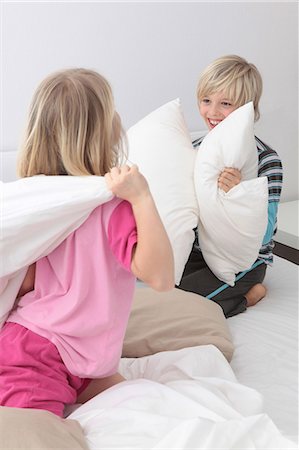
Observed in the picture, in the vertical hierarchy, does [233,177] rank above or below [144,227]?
below

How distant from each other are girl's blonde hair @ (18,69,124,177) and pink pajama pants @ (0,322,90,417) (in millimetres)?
321

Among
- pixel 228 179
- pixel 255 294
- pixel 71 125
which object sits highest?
pixel 71 125

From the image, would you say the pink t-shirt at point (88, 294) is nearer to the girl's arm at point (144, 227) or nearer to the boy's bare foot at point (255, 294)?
the girl's arm at point (144, 227)

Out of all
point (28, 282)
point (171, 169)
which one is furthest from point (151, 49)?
point (28, 282)

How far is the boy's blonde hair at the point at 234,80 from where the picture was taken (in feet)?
6.72

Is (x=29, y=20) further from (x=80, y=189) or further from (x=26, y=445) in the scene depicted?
(x=26, y=445)

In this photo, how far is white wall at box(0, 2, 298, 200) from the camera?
221 centimetres

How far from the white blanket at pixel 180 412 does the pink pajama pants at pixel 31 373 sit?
54 millimetres

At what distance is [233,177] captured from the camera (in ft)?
6.08

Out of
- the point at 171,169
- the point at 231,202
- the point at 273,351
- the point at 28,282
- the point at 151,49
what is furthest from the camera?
the point at 151,49

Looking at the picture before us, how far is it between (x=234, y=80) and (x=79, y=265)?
112 cm

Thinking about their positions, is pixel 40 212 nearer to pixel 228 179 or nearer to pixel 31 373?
pixel 31 373

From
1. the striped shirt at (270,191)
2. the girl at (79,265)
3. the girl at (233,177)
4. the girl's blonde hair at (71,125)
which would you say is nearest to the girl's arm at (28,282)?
the girl at (79,265)

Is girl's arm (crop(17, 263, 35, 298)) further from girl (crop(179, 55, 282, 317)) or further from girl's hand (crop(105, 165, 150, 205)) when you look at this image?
girl (crop(179, 55, 282, 317))
